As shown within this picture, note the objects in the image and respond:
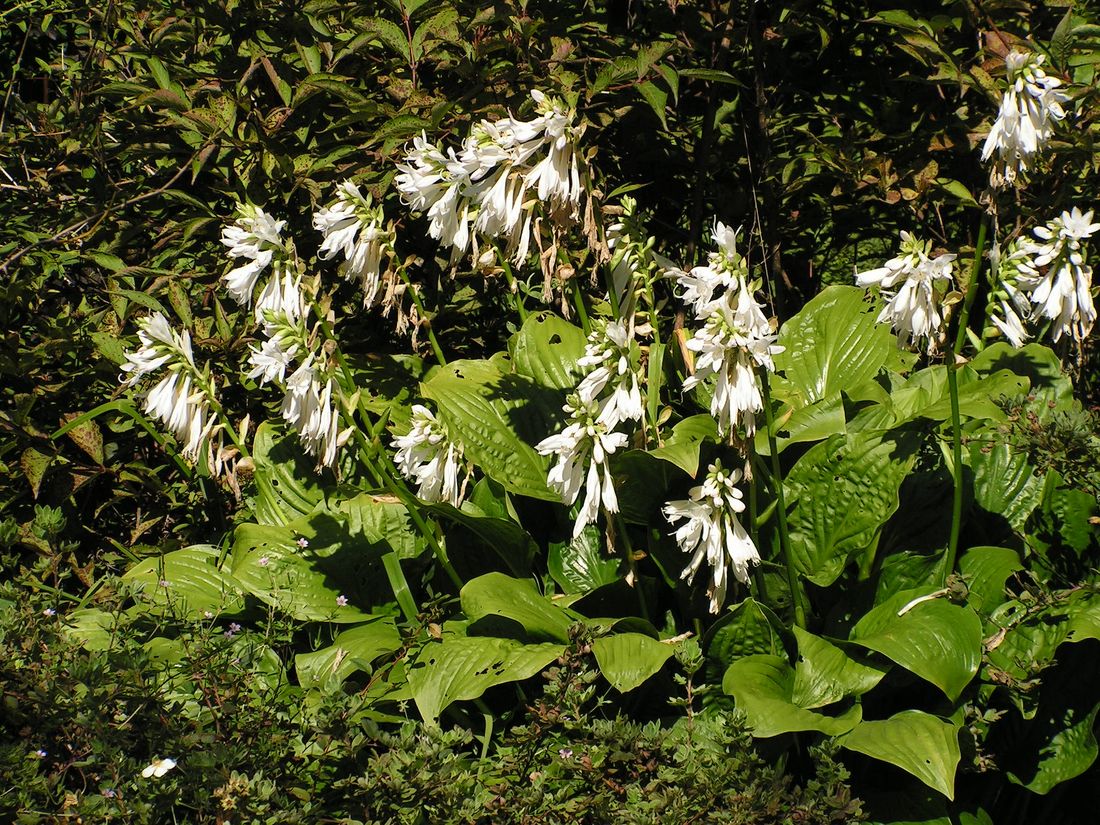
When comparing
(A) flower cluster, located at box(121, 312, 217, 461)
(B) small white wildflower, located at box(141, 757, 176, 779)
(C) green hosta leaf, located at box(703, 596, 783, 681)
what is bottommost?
(C) green hosta leaf, located at box(703, 596, 783, 681)

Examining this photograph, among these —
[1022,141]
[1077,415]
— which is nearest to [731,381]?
[1022,141]

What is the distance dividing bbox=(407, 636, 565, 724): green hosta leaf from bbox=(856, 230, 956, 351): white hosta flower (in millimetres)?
1250

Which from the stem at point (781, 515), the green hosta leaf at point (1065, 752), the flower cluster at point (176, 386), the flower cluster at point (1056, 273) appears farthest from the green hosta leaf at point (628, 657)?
the flower cluster at point (1056, 273)

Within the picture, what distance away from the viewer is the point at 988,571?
2.99 metres

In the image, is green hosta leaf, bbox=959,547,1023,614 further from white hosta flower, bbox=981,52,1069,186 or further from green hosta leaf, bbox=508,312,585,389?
green hosta leaf, bbox=508,312,585,389

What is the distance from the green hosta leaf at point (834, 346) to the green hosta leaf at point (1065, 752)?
1244 mm

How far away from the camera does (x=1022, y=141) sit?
257cm

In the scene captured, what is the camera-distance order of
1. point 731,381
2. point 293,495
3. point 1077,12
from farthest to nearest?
1. point 1077,12
2. point 293,495
3. point 731,381

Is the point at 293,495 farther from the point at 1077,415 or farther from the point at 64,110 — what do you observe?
the point at 1077,415

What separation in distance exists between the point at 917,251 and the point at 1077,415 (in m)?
0.64

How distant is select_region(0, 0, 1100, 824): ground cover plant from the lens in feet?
8.41

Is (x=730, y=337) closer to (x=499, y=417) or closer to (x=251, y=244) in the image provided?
(x=499, y=417)

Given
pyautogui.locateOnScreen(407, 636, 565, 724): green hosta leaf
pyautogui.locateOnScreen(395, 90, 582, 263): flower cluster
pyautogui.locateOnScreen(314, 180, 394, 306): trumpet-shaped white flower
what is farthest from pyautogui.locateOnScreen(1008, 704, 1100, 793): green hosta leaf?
pyautogui.locateOnScreen(314, 180, 394, 306): trumpet-shaped white flower

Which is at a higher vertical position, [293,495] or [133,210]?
[133,210]
